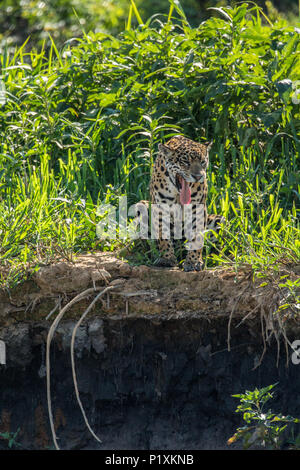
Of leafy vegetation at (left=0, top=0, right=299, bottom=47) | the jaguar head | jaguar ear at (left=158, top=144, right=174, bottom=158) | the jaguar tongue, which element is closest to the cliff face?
the jaguar tongue

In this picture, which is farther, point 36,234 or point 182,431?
point 36,234

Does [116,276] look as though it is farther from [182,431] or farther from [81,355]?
[182,431]

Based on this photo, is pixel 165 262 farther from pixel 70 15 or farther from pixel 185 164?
pixel 70 15

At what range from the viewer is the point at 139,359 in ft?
16.3

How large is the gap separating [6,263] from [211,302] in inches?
56.2

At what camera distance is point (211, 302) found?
193 inches

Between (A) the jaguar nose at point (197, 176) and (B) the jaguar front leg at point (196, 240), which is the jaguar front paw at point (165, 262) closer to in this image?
(B) the jaguar front leg at point (196, 240)

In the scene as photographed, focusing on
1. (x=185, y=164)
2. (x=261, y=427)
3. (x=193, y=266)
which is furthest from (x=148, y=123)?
(x=261, y=427)

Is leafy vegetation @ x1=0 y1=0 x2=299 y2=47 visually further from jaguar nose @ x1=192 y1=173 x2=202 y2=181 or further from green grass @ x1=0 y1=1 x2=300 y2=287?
jaguar nose @ x1=192 y1=173 x2=202 y2=181

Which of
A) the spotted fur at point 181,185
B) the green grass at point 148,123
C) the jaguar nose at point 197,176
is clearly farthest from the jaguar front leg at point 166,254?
the jaguar nose at point 197,176

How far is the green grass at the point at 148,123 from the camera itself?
223 inches

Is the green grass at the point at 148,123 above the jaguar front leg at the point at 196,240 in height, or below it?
above

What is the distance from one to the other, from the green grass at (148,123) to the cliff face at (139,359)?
18.7 inches
